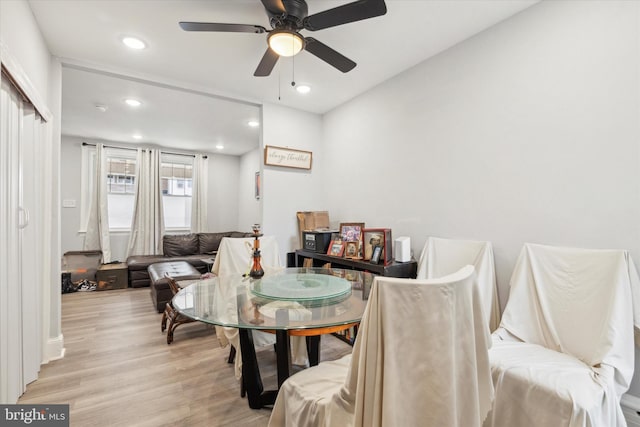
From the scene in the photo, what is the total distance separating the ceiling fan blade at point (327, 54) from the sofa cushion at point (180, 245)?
16.0 feet

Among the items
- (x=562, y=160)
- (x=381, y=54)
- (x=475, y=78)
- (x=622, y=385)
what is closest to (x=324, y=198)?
(x=381, y=54)

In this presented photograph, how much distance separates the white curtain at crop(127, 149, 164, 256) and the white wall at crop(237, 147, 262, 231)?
163 cm

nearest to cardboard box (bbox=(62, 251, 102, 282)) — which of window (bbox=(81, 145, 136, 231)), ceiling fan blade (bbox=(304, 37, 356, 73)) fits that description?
window (bbox=(81, 145, 136, 231))

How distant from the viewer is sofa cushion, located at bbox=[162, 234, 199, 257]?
562 centimetres

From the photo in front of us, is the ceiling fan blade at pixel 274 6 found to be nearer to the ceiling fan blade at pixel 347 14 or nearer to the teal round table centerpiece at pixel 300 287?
the ceiling fan blade at pixel 347 14

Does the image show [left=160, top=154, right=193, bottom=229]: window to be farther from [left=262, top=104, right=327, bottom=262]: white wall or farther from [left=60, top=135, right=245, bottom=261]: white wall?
[left=262, top=104, right=327, bottom=262]: white wall

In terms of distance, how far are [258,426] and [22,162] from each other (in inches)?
88.7

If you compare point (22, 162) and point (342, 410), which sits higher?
point (22, 162)

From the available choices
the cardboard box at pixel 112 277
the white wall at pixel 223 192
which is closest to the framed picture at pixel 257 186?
the white wall at pixel 223 192

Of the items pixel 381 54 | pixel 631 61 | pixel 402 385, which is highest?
pixel 381 54

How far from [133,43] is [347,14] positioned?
1.82 metres

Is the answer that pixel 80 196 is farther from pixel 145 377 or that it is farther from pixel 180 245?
pixel 145 377

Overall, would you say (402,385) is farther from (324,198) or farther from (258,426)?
(324,198)

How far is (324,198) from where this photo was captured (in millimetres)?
3928
